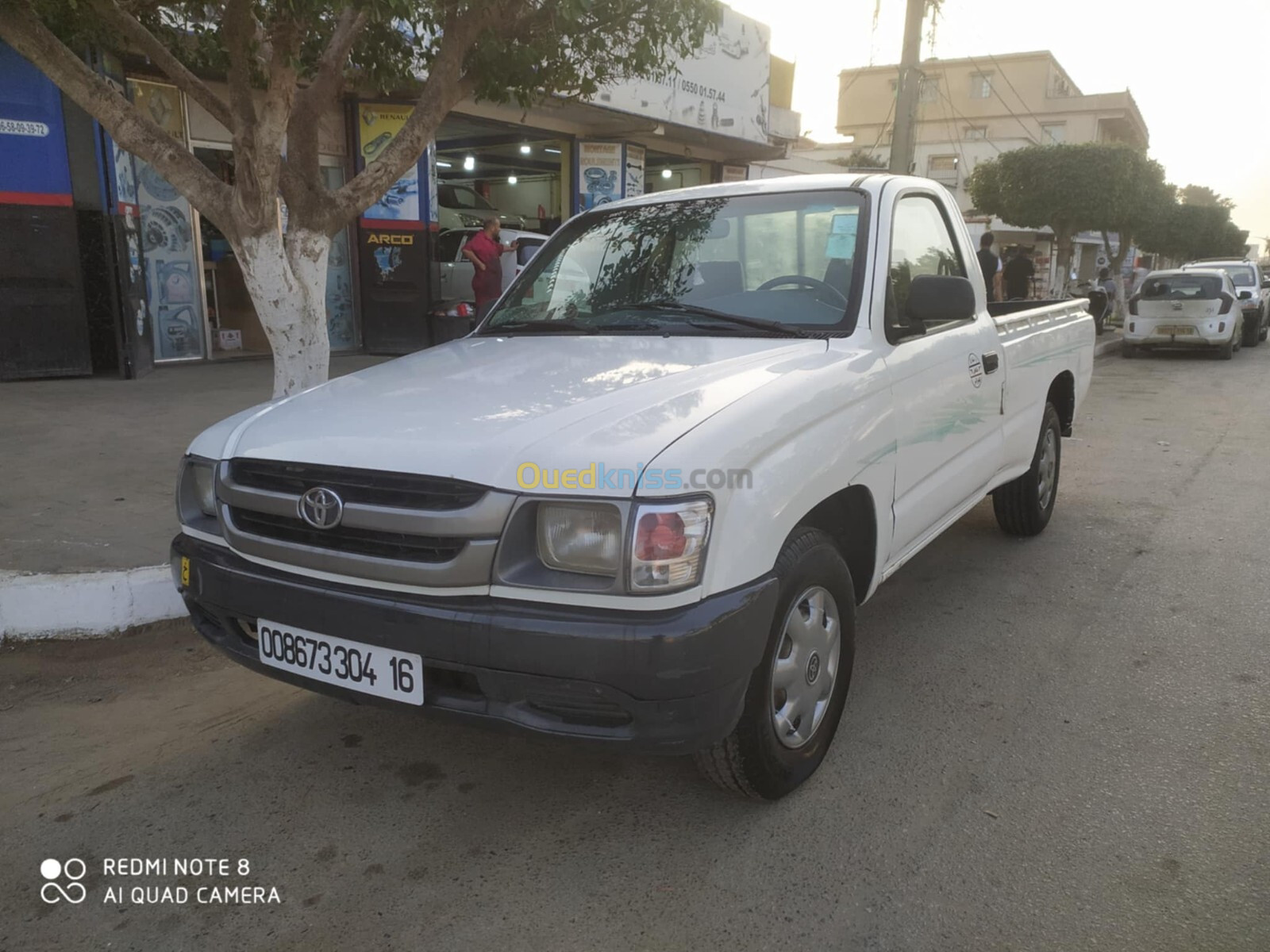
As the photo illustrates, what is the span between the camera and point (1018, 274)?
49.1 ft

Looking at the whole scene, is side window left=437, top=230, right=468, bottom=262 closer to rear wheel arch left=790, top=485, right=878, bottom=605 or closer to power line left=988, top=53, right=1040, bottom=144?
rear wheel arch left=790, top=485, right=878, bottom=605

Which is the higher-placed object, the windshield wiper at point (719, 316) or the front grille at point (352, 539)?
the windshield wiper at point (719, 316)

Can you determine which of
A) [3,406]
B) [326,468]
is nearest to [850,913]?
[326,468]

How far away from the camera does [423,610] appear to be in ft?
7.23

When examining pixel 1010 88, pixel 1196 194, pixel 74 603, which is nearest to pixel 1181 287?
pixel 74 603

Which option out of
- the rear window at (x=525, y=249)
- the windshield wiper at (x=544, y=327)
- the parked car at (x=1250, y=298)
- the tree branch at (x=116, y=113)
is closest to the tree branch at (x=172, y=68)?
the tree branch at (x=116, y=113)

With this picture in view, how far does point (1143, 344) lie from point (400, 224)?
509 inches

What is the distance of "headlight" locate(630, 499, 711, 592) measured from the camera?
2.07 metres

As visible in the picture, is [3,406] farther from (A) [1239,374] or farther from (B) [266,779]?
(A) [1239,374]

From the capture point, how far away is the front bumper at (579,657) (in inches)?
80.9

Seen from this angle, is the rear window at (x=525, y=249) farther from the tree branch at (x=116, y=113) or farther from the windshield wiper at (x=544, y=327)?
the windshield wiper at (x=544, y=327)

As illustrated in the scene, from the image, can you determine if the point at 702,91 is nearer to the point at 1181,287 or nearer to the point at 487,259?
the point at 487,259

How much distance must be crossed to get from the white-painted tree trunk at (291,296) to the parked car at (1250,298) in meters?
17.7

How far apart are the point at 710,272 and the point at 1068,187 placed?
23.0m
